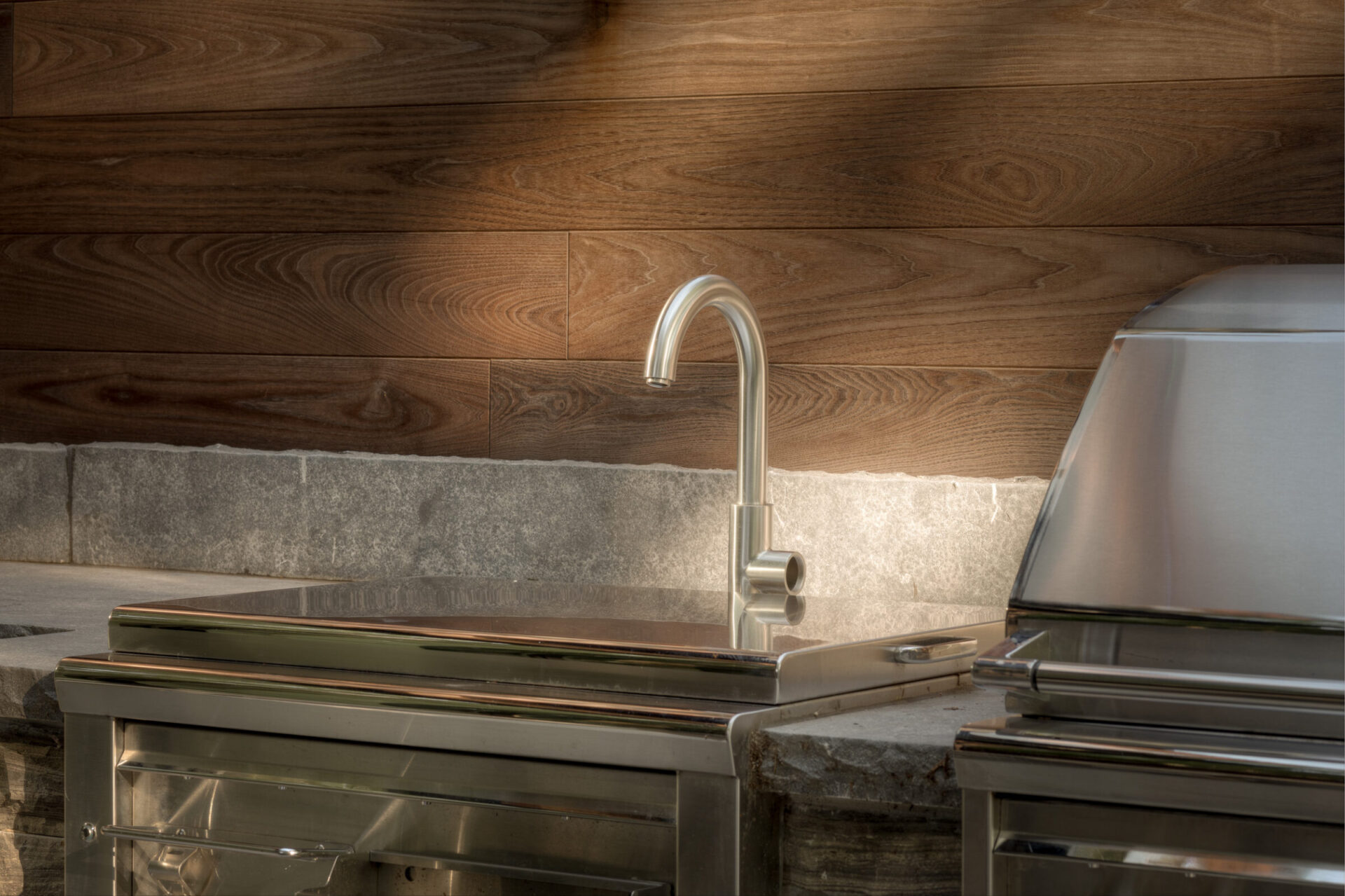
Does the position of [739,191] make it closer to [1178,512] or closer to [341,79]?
[341,79]

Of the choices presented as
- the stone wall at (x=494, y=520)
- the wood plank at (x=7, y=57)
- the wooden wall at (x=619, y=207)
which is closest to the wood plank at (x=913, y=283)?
the wooden wall at (x=619, y=207)

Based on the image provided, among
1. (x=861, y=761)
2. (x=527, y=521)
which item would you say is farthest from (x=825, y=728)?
(x=527, y=521)

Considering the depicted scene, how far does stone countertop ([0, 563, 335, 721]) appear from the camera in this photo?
1380 mm

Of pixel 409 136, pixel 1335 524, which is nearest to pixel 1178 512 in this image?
pixel 1335 524

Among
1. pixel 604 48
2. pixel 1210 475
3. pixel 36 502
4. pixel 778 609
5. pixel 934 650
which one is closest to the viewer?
pixel 1210 475

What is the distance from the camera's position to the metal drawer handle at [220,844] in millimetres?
1208

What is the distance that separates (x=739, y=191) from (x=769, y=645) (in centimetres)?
76

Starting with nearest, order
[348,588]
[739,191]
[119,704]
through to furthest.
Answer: [119,704]
[348,588]
[739,191]

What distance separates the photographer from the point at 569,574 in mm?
1829

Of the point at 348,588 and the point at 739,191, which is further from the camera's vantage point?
the point at 739,191

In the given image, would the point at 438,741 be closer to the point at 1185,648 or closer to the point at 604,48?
the point at 1185,648

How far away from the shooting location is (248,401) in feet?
6.71

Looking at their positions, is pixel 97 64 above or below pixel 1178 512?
above

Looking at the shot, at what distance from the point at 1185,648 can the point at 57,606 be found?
129 cm
